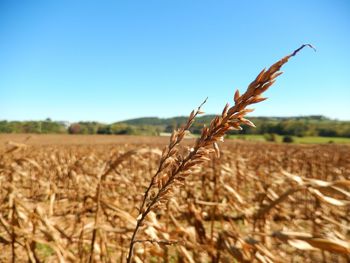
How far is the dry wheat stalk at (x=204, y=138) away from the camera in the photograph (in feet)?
2.24

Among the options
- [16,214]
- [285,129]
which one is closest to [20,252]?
[16,214]

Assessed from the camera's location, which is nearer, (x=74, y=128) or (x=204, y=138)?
(x=204, y=138)

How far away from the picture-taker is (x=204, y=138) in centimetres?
73

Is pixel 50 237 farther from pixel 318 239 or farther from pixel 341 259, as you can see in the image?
pixel 341 259

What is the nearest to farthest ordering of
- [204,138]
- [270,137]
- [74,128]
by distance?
1. [204,138]
2. [270,137]
3. [74,128]

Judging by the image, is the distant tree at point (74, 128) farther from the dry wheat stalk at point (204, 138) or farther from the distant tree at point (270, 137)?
the dry wheat stalk at point (204, 138)

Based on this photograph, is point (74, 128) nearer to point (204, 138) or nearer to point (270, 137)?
point (270, 137)

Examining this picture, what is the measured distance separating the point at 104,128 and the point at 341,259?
75902 mm

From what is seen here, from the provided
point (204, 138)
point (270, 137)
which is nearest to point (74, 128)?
point (270, 137)

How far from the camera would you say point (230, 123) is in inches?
28.6

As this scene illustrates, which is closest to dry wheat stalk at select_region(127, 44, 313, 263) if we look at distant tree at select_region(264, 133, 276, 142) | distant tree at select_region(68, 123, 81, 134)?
distant tree at select_region(264, 133, 276, 142)

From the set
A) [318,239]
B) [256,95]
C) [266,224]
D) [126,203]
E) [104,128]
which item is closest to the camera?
[256,95]

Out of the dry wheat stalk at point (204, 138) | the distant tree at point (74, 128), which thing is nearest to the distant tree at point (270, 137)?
the distant tree at point (74, 128)

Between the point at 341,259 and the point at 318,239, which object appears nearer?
the point at 318,239
